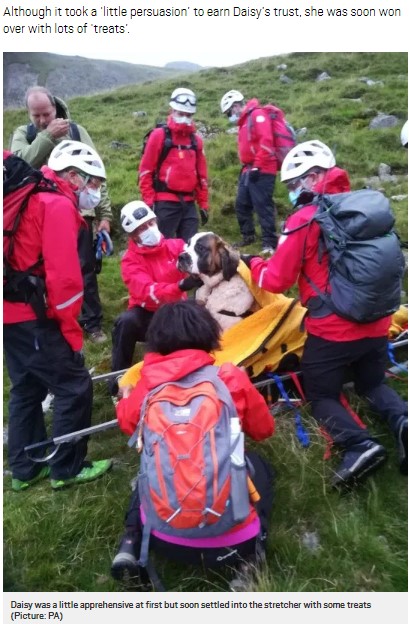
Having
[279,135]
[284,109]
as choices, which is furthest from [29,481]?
[284,109]

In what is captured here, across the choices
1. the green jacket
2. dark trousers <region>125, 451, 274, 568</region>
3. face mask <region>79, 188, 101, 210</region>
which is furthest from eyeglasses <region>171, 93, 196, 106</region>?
dark trousers <region>125, 451, 274, 568</region>

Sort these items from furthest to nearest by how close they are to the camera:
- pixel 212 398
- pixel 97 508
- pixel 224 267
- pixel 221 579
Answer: pixel 224 267 → pixel 97 508 → pixel 221 579 → pixel 212 398

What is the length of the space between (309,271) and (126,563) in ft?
9.04

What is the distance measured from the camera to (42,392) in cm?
504

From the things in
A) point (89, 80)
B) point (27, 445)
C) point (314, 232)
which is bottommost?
point (27, 445)

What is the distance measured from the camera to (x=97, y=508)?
170 inches

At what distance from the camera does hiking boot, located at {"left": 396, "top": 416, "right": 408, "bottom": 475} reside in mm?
4230

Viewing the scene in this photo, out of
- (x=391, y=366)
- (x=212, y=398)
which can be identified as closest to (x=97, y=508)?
(x=212, y=398)

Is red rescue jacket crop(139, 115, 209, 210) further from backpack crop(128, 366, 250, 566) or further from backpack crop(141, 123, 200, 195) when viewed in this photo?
backpack crop(128, 366, 250, 566)

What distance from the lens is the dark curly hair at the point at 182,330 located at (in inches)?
145

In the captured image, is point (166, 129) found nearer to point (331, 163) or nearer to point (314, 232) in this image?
point (331, 163)

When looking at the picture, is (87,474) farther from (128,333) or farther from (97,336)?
(97,336)

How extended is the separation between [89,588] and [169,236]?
18.3ft

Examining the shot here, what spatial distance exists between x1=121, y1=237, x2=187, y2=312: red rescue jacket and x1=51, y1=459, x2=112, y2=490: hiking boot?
1.91 metres
